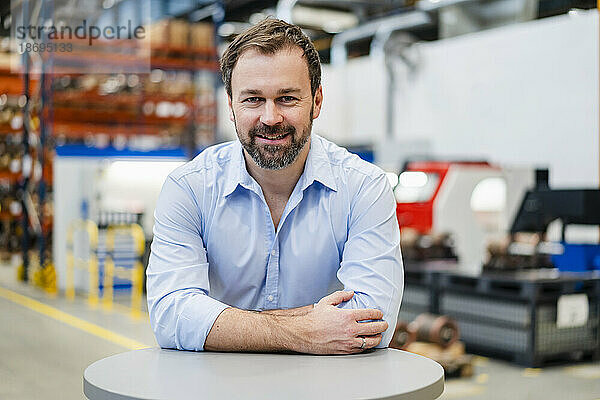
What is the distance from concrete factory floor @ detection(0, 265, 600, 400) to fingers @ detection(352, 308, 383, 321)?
10.1 feet

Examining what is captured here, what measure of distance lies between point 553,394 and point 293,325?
359cm

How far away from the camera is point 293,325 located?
6.17 feet

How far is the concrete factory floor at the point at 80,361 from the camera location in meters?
4.95

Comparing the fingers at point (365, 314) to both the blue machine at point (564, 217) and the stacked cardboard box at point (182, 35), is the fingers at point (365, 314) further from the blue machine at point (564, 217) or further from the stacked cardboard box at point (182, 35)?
the stacked cardboard box at point (182, 35)

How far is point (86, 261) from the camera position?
362 inches

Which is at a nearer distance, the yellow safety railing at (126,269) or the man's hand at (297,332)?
the man's hand at (297,332)

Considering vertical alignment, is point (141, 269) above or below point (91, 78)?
below

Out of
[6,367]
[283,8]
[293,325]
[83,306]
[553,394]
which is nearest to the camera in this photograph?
[293,325]

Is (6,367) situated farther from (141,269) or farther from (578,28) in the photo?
(578,28)

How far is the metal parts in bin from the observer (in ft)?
17.7

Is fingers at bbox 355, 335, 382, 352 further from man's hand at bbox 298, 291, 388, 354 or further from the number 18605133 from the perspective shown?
the number 18605133

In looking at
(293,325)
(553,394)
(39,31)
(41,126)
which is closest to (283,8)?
(41,126)

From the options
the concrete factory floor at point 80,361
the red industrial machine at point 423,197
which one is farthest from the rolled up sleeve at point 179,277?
the red industrial machine at point 423,197

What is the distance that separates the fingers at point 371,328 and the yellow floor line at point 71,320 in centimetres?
456
